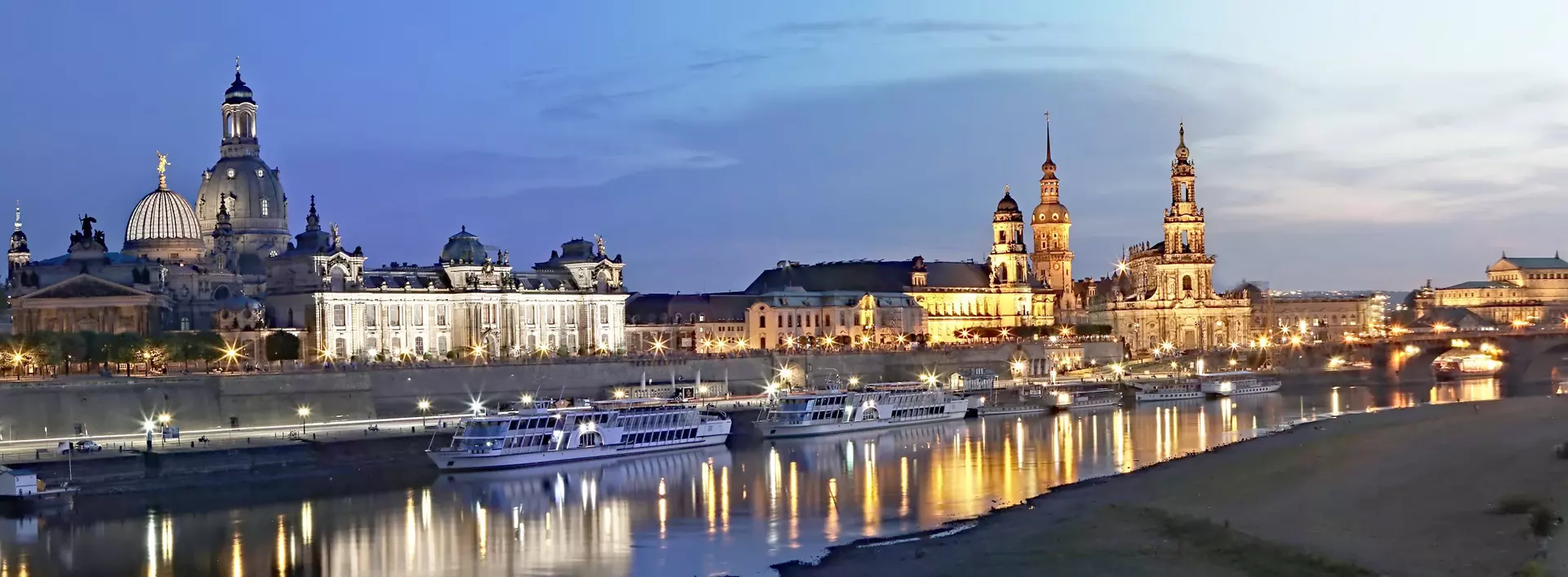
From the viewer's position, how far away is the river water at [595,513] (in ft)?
143

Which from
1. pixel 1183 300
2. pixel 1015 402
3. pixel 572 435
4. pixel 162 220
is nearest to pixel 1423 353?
pixel 1183 300

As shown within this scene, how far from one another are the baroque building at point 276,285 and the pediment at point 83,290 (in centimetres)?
7

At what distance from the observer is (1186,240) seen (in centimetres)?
15538

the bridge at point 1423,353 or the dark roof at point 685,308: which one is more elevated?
the dark roof at point 685,308

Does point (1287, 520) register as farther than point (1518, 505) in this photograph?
Yes

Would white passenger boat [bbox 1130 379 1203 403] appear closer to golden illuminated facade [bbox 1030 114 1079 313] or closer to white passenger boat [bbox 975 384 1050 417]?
white passenger boat [bbox 975 384 1050 417]

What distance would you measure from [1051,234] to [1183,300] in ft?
67.6

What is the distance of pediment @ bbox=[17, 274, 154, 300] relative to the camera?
92938 mm

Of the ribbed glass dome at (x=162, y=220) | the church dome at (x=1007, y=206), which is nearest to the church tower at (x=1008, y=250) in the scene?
the church dome at (x=1007, y=206)

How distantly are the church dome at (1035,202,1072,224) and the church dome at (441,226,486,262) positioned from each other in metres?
75.8

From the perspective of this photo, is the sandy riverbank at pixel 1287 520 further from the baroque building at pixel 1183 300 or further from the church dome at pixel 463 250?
the baroque building at pixel 1183 300

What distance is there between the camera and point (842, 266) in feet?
516

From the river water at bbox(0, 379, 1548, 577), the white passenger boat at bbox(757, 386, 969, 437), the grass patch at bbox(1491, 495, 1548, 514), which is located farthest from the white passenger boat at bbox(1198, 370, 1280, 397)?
the grass patch at bbox(1491, 495, 1548, 514)

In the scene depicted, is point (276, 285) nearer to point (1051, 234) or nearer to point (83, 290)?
point (83, 290)
